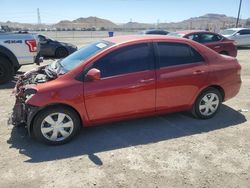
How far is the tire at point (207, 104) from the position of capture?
5.45 m

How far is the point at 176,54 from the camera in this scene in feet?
16.9

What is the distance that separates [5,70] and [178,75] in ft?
18.4

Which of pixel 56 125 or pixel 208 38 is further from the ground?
pixel 208 38

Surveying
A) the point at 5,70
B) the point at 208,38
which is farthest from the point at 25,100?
the point at 208,38

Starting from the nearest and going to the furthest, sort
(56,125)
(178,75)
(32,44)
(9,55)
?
(56,125), (178,75), (9,55), (32,44)

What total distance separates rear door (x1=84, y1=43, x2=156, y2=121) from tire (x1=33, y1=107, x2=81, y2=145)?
0.98ft

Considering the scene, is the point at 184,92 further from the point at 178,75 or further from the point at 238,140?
the point at 238,140

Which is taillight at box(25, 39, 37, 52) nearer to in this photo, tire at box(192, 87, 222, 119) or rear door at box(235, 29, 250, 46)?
tire at box(192, 87, 222, 119)

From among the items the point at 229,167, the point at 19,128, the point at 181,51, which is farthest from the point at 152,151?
the point at 19,128

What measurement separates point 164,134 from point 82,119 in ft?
4.68

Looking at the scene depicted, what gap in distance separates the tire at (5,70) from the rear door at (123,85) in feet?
16.3

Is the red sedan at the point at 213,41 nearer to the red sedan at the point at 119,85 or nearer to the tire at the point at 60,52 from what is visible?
the tire at the point at 60,52

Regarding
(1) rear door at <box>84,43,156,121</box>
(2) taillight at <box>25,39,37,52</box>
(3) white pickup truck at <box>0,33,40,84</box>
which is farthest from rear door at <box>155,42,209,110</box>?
(2) taillight at <box>25,39,37,52</box>

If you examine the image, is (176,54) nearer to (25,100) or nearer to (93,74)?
(93,74)
